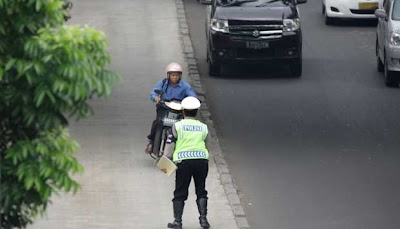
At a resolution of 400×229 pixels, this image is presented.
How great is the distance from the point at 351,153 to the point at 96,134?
13.2 ft

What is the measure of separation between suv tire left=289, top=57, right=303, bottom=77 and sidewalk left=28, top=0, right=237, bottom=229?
2.11 meters

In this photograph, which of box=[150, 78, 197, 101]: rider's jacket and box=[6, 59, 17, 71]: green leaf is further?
box=[150, 78, 197, 101]: rider's jacket

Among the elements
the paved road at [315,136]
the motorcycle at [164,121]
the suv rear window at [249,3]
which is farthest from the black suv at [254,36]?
the motorcycle at [164,121]

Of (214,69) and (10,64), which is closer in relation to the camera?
(10,64)

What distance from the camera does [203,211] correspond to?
1488 centimetres

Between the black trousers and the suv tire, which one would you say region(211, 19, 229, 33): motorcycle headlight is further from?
the black trousers

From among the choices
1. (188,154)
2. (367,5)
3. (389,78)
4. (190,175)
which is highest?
(188,154)

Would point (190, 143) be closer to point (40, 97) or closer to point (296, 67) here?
point (40, 97)

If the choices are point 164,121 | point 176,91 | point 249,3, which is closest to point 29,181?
point 176,91

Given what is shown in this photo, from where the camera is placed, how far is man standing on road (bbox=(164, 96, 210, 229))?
1441 cm

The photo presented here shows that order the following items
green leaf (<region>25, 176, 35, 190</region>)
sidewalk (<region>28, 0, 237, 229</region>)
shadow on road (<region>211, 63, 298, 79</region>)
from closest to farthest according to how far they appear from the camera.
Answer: green leaf (<region>25, 176, 35, 190</region>), sidewalk (<region>28, 0, 237, 229</region>), shadow on road (<region>211, 63, 298, 79</region>)

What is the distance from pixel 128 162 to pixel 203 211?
3.56 m

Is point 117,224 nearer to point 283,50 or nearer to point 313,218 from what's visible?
point 313,218

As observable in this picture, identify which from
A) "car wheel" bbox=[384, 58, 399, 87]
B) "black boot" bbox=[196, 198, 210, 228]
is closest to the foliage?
"black boot" bbox=[196, 198, 210, 228]
